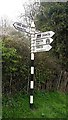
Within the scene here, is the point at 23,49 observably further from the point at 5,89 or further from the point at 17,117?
the point at 17,117

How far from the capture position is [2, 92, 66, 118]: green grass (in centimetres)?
692

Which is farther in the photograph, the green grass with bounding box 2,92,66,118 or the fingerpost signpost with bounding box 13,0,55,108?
the fingerpost signpost with bounding box 13,0,55,108

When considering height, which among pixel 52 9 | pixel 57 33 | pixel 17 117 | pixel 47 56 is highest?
pixel 52 9

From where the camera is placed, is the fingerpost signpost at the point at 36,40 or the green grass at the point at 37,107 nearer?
the green grass at the point at 37,107

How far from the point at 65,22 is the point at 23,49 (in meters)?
2.33

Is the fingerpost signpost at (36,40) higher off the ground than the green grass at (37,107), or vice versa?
the fingerpost signpost at (36,40)

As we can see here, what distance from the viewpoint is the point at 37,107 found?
742 centimetres

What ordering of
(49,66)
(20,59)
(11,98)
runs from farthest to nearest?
1. (49,66)
2. (20,59)
3. (11,98)

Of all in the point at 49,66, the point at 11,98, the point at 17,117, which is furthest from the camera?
the point at 49,66

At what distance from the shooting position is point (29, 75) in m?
8.04

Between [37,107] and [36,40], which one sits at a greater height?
[36,40]

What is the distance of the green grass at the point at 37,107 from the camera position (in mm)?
6918

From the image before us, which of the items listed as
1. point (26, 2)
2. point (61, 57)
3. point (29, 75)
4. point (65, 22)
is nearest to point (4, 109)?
point (29, 75)

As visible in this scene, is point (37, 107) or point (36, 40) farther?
point (36, 40)
